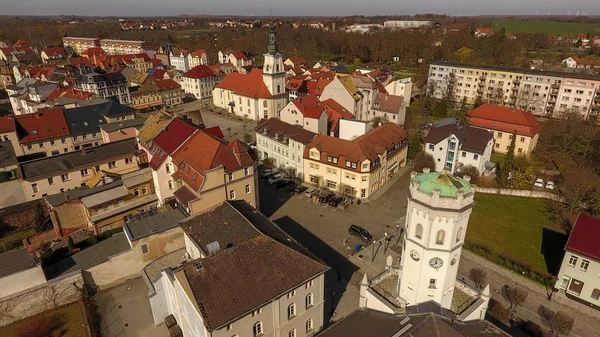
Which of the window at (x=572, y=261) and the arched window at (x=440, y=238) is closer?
the arched window at (x=440, y=238)

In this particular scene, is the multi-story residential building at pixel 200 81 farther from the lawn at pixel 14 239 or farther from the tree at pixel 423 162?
the tree at pixel 423 162

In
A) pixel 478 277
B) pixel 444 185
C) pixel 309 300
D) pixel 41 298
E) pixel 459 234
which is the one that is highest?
pixel 444 185

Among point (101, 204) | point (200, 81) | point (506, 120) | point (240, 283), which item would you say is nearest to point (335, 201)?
point (240, 283)

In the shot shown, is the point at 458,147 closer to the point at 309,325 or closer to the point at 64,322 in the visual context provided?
the point at 309,325

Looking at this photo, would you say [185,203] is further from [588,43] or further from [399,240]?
[588,43]

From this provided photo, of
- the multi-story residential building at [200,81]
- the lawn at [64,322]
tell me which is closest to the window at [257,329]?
the lawn at [64,322]

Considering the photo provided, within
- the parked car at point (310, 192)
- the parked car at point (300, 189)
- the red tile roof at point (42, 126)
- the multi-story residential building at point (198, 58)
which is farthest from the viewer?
the multi-story residential building at point (198, 58)

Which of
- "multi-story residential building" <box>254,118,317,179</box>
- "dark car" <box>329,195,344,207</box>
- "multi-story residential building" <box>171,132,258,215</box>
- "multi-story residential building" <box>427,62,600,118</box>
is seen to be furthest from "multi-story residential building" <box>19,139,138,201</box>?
"multi-story residential building" <box>427,62,600,118</box>
